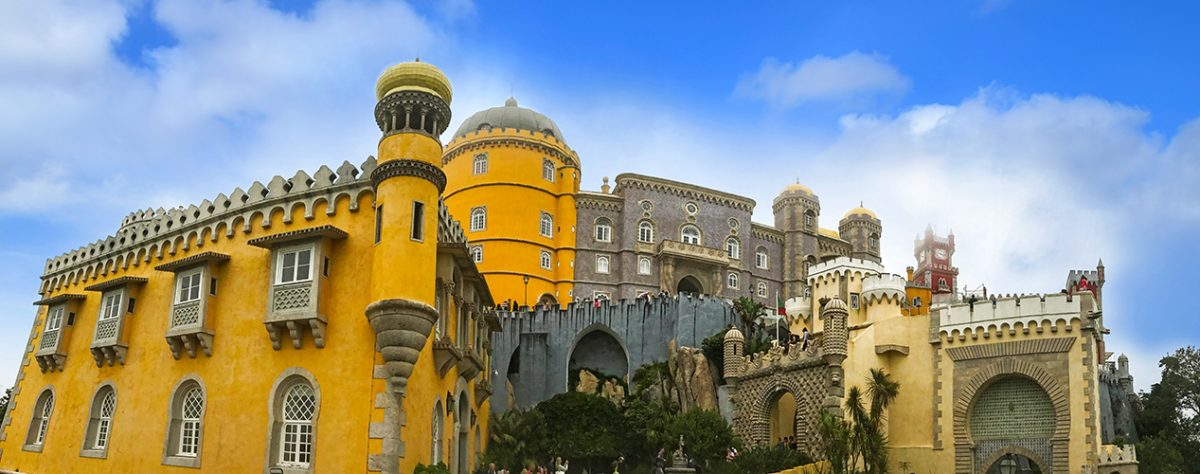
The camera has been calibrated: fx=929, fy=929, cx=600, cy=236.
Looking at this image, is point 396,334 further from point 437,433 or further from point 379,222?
point 437,433

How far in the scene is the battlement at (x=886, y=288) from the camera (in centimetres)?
3966

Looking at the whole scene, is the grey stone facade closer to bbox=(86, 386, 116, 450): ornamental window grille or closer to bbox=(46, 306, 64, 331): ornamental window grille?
bbox=(46, 306, 64, 331): ornamental window grille

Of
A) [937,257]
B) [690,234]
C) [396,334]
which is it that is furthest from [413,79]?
[937,257]

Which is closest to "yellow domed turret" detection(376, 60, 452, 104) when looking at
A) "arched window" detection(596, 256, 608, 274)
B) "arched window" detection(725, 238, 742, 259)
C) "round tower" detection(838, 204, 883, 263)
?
"arched window" detection(596, 256, 608, 274)

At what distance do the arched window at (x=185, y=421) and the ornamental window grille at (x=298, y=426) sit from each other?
2.70 meters

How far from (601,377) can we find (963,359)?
1834 cm

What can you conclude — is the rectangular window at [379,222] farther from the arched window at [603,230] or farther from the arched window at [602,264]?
the arched window at [603,230]

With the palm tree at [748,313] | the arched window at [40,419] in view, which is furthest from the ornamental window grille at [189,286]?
the palm tree at [748,313]

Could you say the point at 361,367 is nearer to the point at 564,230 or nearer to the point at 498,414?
the point at 498,414

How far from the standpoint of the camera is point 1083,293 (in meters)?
29.0

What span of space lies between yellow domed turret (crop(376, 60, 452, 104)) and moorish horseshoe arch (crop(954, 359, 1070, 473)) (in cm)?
1971

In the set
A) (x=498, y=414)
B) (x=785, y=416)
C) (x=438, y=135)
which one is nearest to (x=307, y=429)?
(x=438, y=135)

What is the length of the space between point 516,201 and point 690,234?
10.9m

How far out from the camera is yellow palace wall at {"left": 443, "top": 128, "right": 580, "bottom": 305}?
52.5 m
